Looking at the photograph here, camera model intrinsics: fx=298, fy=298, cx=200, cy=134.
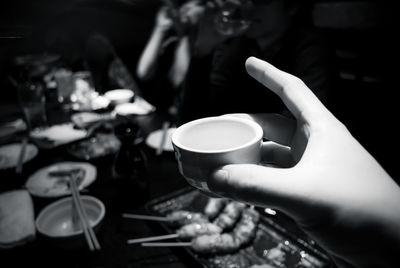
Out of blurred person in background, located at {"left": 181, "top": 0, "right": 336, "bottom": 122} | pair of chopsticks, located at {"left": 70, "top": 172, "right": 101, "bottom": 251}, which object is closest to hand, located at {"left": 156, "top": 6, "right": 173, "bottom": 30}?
blurred person in background, located at {"left": 181, "top": 0, "right": 336, "bottom": 122}

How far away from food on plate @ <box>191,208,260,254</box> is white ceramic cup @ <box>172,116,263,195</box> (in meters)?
0.70

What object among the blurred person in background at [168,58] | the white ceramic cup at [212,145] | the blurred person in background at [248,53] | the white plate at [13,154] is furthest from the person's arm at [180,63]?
the white ceramic cup at [212,145]

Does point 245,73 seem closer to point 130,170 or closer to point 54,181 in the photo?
point 130,170

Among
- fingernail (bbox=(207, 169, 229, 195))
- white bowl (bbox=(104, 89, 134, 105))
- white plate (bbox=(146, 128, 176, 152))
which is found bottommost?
white plate (bbox=(146, 128, 176, 152))

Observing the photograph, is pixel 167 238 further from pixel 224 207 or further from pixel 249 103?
pixel 249 103

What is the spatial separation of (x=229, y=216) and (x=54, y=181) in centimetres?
135

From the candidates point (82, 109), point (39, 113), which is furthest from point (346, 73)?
point (39, 113)

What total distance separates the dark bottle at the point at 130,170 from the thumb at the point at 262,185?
52.5 inches

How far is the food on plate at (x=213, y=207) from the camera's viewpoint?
6.47 ft

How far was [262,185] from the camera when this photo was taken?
82 cm

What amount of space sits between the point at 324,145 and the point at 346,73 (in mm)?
5747

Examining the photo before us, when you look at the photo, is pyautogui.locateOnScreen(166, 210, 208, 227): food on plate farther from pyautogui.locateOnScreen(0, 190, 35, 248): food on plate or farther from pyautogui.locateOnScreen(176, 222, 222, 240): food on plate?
pyautogui.locateOnScreen(0, 190, 35, 248): food on plate

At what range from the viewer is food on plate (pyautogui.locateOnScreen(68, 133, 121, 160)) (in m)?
2.61

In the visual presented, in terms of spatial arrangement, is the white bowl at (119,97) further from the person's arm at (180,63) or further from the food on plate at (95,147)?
the person's arm at (180,63)
